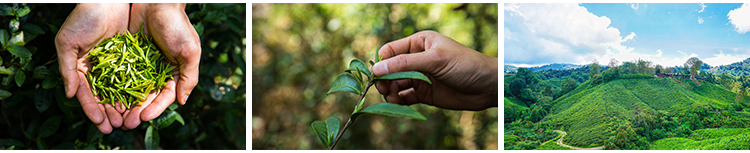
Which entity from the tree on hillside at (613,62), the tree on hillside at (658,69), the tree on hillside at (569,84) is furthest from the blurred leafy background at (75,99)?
the tree on hillside at (658,69)

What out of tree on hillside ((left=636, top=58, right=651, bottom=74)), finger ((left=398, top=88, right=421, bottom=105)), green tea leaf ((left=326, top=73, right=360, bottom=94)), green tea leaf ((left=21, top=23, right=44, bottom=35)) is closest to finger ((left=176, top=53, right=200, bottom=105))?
green tea leaf ((left=21, top=23, right=44, bottom=35))

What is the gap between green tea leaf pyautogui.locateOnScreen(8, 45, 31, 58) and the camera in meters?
0.87

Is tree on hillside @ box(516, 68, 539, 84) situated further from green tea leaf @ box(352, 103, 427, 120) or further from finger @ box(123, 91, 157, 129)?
finger @ box(123, 91, 157, 129)

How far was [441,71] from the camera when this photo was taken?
3.19 feet

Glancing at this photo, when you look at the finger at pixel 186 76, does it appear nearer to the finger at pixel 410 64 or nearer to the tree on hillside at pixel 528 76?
the finger at pixel 410 64

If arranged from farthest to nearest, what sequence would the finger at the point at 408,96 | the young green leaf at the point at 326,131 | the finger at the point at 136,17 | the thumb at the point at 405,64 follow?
the finger at the point at 408,96 → the finger at the point at 136,17 → the thumb at the point at 405,64 → the young green leaf at the point at 326,131

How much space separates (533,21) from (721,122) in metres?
0.60

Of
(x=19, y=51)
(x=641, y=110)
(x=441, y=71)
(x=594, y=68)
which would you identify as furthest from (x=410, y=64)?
(x=19, y=51)

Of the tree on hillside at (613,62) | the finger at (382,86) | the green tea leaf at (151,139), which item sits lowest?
the green tea leaf at (151,139)

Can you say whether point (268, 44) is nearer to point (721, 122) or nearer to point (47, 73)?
point (47, 73)

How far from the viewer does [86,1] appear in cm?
92

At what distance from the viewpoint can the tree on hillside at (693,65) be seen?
3.15ft

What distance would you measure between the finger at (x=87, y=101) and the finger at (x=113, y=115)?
0.07ft

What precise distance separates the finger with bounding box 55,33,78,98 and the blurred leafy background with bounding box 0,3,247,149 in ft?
0.44
